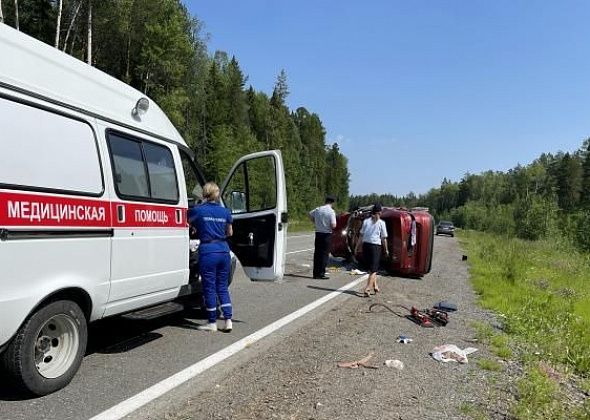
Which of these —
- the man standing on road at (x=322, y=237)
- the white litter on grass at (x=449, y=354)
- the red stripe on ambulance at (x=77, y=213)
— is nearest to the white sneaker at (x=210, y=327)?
the red stripe on ambulance at (x=77, y=213)

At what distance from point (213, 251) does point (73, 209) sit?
92.4 inches

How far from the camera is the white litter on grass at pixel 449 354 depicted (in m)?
5.92

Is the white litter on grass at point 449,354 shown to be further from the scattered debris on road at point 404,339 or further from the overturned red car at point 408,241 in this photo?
the overturned red car at point 408,241

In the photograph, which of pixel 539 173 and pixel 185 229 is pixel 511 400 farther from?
pixel 539 173

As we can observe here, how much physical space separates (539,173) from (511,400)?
149 metres

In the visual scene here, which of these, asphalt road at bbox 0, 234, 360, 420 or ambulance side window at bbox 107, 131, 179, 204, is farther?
ambulance side window at bbox 107, 131, 179, 204

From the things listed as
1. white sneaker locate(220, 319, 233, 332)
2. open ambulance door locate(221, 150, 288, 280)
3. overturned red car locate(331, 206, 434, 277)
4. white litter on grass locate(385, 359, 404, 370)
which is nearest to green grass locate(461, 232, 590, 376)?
overturned red car locate(331, 206, 434, 277)

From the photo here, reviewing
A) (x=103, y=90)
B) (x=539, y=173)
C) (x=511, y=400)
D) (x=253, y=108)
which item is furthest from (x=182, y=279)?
(x=539, y=173)

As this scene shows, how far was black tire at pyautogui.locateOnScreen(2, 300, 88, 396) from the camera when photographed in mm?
3961

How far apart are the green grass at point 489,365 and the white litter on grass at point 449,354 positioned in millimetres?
180

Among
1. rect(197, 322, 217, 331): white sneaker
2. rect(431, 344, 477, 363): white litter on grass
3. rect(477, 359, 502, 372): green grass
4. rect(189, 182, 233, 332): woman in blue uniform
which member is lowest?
rect(477, 359, 502, 372): green grass

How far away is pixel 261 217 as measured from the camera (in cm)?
765

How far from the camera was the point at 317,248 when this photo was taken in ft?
41.4

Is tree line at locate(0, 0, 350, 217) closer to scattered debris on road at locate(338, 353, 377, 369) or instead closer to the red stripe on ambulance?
the red stripe on ambulance
